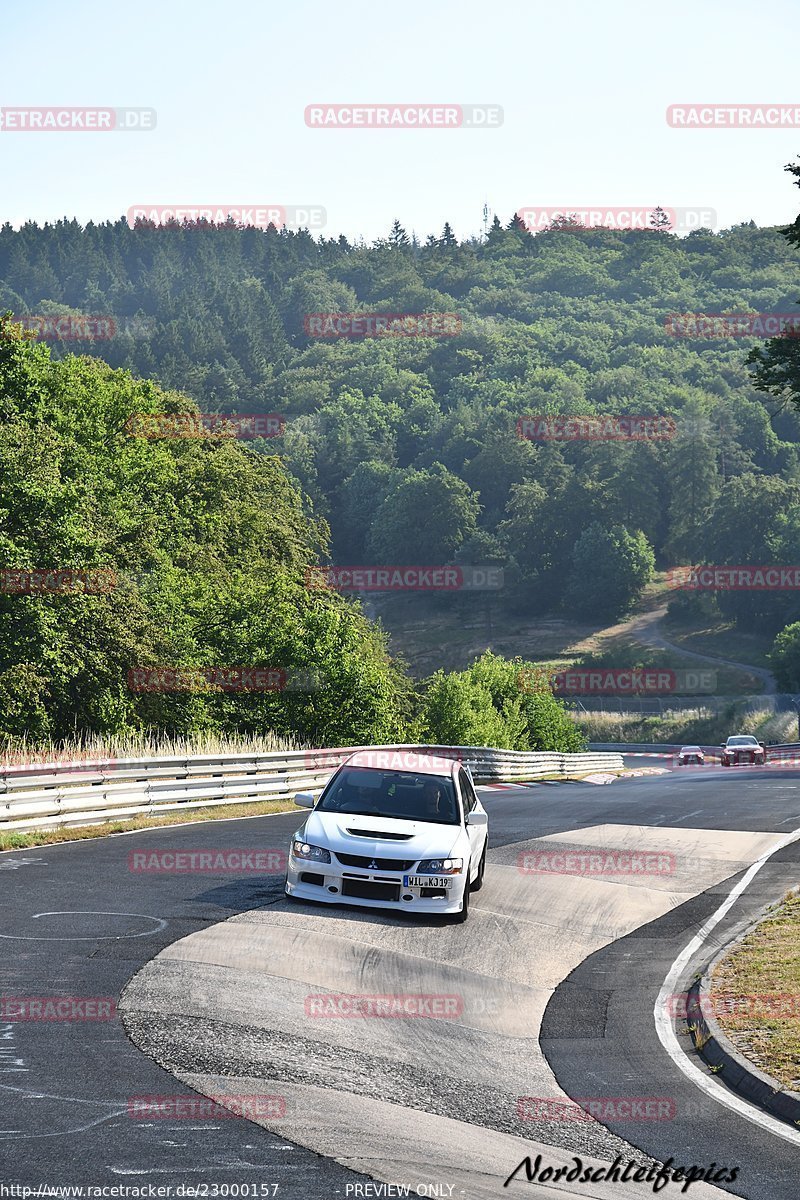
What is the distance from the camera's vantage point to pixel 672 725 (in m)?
107

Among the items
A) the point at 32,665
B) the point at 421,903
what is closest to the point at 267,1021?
the point at 421,903

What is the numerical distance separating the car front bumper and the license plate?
4 centimetres

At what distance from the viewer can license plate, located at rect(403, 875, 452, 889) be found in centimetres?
1291

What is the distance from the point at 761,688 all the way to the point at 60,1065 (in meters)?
121

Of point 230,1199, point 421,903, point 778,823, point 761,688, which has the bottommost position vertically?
point 761,688

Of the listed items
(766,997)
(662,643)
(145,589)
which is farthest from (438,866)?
(662,643)

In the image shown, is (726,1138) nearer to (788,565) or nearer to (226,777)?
(226,777)

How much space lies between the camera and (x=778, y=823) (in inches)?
955

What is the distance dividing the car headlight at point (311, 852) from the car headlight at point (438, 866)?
0.96 m

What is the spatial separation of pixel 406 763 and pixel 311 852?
2093 millimetres

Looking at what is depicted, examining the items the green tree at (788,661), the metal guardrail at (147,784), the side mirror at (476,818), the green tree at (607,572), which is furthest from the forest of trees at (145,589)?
the green tree at (607,572)

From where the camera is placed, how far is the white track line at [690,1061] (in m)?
7.81

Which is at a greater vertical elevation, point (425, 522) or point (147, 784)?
point (425, 522)

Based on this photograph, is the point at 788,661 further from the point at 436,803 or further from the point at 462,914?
the point at 462,914
